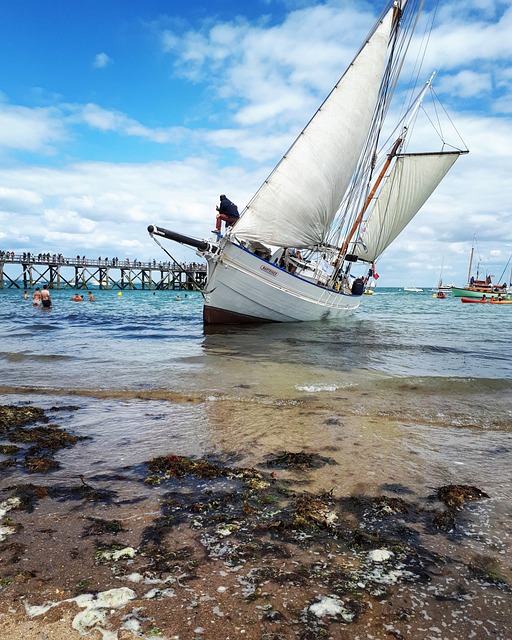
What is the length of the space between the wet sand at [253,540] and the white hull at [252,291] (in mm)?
15249

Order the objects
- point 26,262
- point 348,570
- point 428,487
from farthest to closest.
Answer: point 26,262
point 428,487
point 348,570

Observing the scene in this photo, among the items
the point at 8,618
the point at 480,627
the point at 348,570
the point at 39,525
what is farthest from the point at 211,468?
the point at 480,627

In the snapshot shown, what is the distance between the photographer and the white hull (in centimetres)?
2016

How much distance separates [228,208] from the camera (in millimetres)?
20406

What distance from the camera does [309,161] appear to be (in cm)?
2047

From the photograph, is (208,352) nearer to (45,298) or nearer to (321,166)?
(321,166)

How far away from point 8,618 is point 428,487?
11.5 feet

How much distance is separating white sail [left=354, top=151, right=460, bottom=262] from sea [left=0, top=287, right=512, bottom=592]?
17656mm

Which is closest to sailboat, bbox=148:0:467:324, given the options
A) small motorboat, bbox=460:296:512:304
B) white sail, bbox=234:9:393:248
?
white sail, bbox=234:9:393:248

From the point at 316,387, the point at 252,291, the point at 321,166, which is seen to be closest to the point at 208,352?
the point at 316,387

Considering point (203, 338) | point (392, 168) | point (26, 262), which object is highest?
point (392, 168)

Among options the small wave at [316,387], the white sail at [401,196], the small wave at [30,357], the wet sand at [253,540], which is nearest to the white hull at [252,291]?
the white sail at [401,196]

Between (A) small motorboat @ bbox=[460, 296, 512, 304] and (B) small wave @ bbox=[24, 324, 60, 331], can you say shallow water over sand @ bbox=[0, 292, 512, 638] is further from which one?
(A) small motorboat @ bbox=[460, 296, 512, 304]

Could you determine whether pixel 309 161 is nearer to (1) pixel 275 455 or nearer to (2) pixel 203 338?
(2) pixel 203 338
